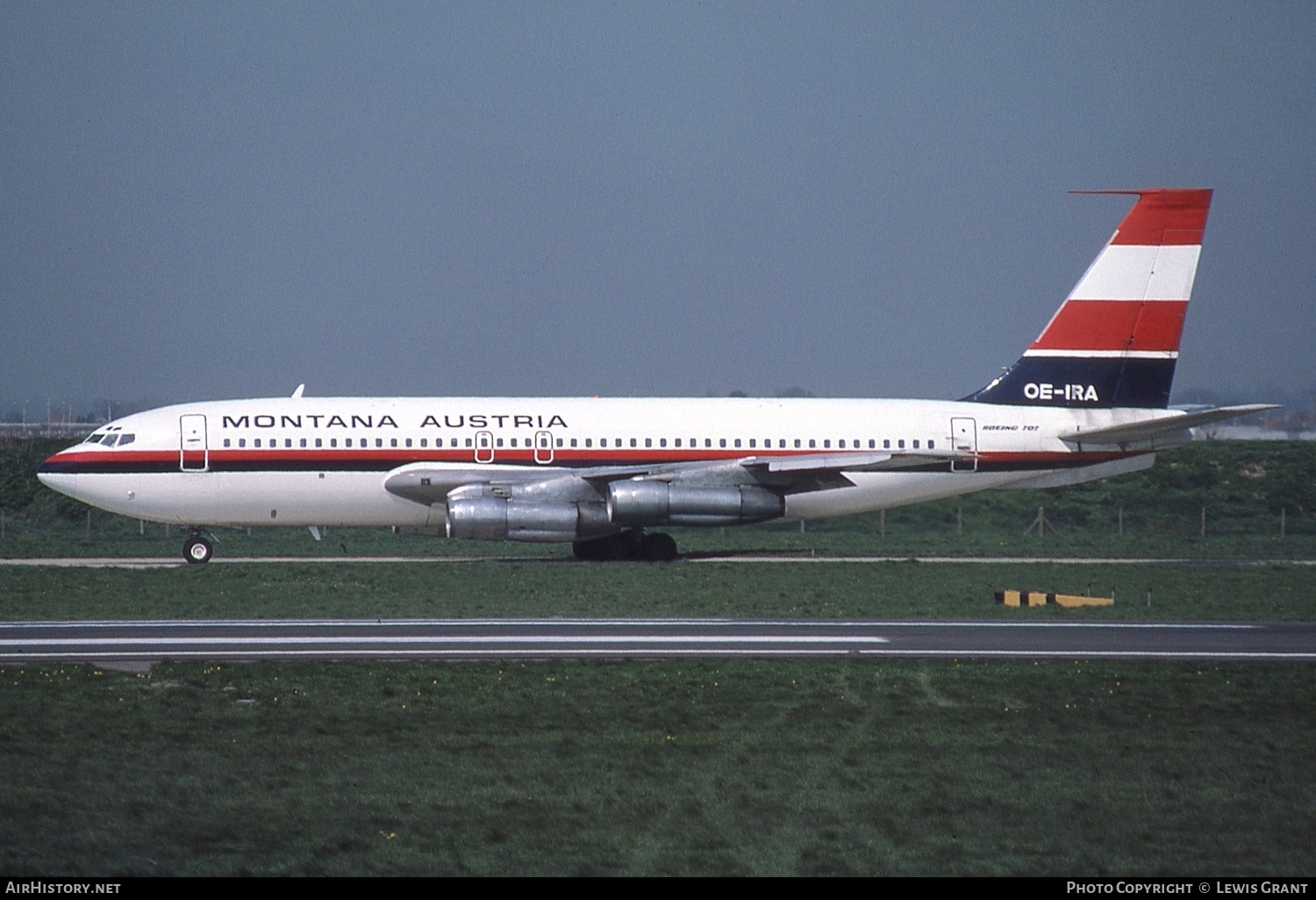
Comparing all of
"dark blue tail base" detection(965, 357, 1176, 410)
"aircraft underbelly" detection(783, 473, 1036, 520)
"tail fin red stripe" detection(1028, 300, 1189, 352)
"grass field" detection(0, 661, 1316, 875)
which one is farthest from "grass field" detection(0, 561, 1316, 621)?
"grass field" detection(0, 661, 1316, 875)

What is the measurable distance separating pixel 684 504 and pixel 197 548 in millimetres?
11642

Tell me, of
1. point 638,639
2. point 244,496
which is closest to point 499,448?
point 244,496

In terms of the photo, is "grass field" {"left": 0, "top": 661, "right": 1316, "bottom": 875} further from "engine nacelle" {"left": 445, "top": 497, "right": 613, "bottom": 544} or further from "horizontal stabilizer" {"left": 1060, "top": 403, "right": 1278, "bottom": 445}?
"horizontal stabilizer" {"left": 1060, "top": 403, "right": 1278, "bottom": 445}

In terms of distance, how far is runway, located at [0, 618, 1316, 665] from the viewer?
20.4 m

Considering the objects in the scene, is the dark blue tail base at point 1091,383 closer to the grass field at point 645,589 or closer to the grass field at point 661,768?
the grass field at point 645,589

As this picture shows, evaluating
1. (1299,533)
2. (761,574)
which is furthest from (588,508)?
(1299,533)

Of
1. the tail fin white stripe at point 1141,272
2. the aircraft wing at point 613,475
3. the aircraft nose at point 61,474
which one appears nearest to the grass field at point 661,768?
the aircraft wing at point 613,475

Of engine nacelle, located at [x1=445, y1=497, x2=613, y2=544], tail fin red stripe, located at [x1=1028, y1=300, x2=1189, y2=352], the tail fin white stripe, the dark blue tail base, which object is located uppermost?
the tail fin white stripe

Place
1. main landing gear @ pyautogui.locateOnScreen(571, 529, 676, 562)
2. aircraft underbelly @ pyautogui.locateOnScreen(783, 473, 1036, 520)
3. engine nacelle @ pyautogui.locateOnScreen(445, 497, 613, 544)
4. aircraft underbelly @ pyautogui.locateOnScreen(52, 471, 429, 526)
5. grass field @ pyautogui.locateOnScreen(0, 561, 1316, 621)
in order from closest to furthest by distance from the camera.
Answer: grass field @ pyautogui.locateOnScreen(0, 561, 1316, 621) → engine nacelle @ pyautogui.locateOnScreen(445, 497, 613, 544) → aircraft underbelly @ pyautogui.locateOnScreen(52, 471, 429, 526) → main landing gear @ pyautogui.locateOnScreen(571, 529, 676, 562) → aircraft underbelly @ pyautogui.locateOnScreen(783, 473, 1036, 520)

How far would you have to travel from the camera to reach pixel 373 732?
15398 mm

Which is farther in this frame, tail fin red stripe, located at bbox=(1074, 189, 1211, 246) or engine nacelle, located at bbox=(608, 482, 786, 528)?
tail fin red stripe, located at bbox=(1074, 189, 1211, 246)

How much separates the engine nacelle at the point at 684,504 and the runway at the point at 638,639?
32.9 feet

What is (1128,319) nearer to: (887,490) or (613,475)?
(887,490)

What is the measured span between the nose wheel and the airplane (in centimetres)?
4
